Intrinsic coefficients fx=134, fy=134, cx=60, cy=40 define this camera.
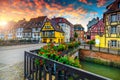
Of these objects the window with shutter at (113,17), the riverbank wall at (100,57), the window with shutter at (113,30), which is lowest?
the riverbank wall at (100,57)

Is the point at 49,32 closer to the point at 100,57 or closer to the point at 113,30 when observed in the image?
the point at 113,30

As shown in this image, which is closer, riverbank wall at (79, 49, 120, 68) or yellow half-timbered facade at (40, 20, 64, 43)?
riverbank wall at (79, 49, 120, 68)

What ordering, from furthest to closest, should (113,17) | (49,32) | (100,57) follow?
(49,32) < (113,17) < (100,57)

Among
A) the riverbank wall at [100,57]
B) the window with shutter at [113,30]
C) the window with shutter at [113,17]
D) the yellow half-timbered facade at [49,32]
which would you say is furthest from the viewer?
the yellow half-timbered facade at [49,32]

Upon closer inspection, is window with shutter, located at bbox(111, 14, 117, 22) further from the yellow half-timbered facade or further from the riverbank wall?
the yellow half-timbered facade

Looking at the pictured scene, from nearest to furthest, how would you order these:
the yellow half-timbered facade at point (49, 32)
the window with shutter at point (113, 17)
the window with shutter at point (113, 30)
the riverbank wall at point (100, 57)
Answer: the riverbank wall at point (100, 57)
the window with shutter at point (113, 17)
the window with shutter at point (113, 30)
the yellow half-timbered facade at point (49, 32)

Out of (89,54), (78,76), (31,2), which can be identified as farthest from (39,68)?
(89,54)

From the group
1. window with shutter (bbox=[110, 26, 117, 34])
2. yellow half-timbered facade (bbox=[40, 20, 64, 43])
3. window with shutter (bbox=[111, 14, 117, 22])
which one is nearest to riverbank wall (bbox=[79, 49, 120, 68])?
window with shutter (bbox=[110, 26, 117, 34])

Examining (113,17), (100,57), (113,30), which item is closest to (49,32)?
(113,30)

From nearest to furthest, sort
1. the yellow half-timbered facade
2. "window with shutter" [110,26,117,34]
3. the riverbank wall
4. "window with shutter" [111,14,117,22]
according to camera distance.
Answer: the riverbank wall, "window with shutter" [111,14,117,22], "window with shutter" [110,26,117,34], the yellow half-timbered facade

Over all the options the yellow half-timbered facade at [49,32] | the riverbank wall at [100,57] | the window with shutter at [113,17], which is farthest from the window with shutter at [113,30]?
the yellow half-timbered facade at [49,32]

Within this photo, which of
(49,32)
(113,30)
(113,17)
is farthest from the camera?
(49,32)

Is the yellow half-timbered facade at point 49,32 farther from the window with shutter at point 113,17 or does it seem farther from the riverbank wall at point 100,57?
the window with shutter at point 113,17

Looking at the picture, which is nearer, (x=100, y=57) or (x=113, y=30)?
(x=100, y=57)
